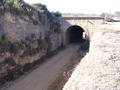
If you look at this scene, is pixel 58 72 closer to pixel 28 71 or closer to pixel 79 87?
pixel 28 71

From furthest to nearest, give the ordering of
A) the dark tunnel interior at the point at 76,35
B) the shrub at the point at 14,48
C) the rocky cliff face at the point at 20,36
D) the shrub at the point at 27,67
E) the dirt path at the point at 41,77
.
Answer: the dark tunnel interior at the point at 76,35, the shrub at the point at 27,67, the shrub at the point at 14,48, the rocky cliff face at the point at 20,36, the dirt path at the point at 41,77

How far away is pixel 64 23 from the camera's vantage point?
2617cm

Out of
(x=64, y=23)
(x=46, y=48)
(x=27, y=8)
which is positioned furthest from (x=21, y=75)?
(x=64, y=23)

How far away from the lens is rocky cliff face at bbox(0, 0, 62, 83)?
40.7 feet

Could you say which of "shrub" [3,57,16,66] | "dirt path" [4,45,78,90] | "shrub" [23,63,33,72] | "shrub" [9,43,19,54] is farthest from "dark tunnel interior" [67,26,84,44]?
"shrub" [3,57,16,66]

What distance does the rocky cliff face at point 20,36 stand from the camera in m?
12.4

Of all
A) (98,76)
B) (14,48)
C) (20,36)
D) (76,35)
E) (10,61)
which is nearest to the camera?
(98,76)

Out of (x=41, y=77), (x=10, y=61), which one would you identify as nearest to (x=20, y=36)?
(x=10, y=61)

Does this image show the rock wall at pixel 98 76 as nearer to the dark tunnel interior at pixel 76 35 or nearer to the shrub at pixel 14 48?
the shrub at pixel 14 48

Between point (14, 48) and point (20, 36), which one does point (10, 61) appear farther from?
point (20, 36)

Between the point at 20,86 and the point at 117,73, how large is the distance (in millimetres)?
9212

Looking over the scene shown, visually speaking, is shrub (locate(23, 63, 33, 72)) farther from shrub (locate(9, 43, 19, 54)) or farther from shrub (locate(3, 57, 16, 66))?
A: shrub (locate(9, 43, 19, 54))

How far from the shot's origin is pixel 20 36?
587 inches

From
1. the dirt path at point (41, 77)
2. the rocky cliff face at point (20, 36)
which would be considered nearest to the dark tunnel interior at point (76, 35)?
the rocky cliff face at point (20, 36)
